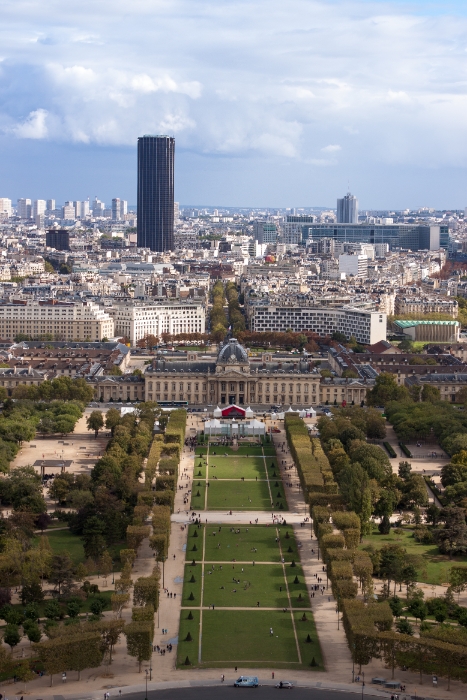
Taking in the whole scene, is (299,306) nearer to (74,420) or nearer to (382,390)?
(382,390)

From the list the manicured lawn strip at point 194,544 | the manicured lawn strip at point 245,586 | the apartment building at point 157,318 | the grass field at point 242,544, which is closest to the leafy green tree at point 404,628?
the manicured lawn strip at point 245,586

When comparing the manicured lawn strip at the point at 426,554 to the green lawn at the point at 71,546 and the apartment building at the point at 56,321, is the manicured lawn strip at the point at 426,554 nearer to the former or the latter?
the green lawn at the point at 71,546

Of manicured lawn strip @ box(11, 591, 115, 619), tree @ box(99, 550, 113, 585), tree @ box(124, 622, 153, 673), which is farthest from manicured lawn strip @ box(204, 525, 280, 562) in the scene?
tree @ box(124, 622, 153, 673)

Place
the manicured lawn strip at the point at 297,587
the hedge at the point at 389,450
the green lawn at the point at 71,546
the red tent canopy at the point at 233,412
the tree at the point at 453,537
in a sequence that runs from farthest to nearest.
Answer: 1. the red tent canopy at the point at 233,412
2. the hedge at the point at 389,450
3. the tree at the point at 453,537
4. the green lawn at the point at 71,546
5. the manicured lawn strip at the point at 297,587

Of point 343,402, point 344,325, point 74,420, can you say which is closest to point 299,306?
point 344,325

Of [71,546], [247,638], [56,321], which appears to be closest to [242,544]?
[71,546]
